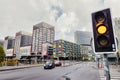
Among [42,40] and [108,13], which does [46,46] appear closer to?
[42,40]

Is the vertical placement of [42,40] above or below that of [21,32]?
below

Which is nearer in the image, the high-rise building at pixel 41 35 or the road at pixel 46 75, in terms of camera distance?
the road at pixel 46 75

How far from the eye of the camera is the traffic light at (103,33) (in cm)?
266

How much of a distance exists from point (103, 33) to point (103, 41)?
0.19m

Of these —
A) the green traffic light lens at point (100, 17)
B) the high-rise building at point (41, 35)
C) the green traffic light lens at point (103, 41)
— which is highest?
the high-rise building at point (41, 35)

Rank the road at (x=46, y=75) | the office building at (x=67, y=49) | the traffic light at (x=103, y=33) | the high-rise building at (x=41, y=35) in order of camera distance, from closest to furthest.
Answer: the traffic light at (x=103, y=33), the road at (x=46, y=75), the office building at (x=67, y=49), the high-rise building at (x=41, y=35)

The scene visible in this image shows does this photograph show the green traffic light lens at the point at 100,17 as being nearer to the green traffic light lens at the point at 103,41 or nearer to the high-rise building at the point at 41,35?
the green traffic light lens at the point at 103,41

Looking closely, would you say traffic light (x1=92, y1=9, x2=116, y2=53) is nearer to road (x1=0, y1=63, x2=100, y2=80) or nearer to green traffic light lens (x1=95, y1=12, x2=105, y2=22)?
green traffic light lens (x1=95, y1=12, x2=105, y2=22)

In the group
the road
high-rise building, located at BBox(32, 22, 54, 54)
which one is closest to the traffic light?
the road

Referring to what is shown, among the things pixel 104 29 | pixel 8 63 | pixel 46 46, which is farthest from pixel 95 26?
pixel 46 46

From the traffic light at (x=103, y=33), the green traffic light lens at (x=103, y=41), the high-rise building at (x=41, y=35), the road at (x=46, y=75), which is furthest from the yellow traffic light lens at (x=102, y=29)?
the high-rise building at (x=41, y=35)

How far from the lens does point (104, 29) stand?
2.82 meters

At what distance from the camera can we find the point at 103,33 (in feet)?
9.22

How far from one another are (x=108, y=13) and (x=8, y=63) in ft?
114
